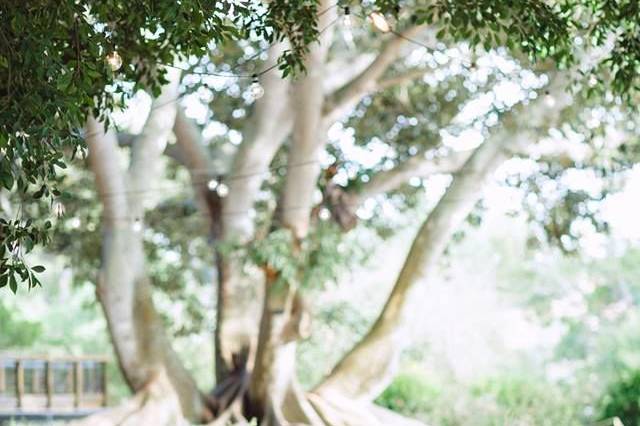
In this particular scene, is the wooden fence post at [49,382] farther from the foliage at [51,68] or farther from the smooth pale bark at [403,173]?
the foliage at [51,68]

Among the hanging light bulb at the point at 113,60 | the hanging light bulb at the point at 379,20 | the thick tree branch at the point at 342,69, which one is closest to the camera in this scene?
the hanging light bulb at the point at 113,60

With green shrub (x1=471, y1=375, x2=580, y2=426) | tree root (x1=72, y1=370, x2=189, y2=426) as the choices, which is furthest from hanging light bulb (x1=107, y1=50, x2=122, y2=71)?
green shrub (x1=471, y1=375, x2=580, y2=426)

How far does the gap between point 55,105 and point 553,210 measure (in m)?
7.71

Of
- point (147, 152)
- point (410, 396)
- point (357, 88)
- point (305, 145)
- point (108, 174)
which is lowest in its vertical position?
point (410, 396)

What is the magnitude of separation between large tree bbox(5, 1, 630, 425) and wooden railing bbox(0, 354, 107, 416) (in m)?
2.80

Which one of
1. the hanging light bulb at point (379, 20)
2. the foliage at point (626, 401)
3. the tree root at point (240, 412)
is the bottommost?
the foliage at point (626, 401)

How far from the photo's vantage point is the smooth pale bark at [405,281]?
9.88m

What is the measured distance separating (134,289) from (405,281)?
8.11 ft

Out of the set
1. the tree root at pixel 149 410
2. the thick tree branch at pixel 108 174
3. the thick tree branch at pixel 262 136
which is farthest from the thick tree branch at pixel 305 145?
the tree root at pixel 149 410

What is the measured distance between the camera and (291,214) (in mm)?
10125

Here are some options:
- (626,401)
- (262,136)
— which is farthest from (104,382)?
(626,401)

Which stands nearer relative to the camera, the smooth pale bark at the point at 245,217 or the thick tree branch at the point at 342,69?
the smooth pale bark at the point at 245,217

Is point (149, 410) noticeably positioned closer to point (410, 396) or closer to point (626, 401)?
point (410, 396)

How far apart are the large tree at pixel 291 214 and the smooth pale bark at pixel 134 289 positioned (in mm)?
13
